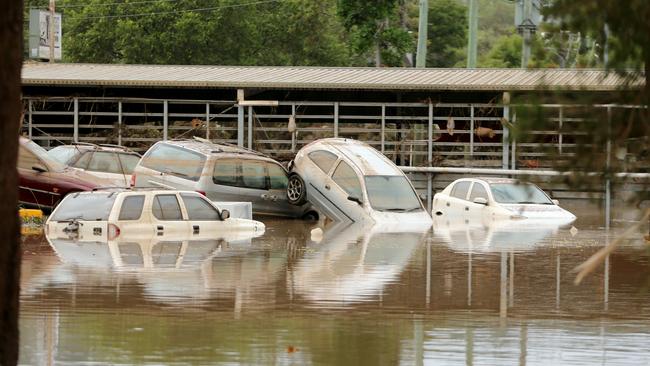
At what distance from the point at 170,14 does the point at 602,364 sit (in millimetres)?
58291

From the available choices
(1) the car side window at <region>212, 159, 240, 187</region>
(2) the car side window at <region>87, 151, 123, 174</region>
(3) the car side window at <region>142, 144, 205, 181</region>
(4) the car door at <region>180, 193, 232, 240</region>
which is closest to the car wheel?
(1) the car side window at <region>212, 159, 240, 187</region>

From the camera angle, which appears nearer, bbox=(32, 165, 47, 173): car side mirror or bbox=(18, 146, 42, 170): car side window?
bbox=(18, 146, 42, 170): car side window

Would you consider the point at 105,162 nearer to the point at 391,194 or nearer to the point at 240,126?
the point at 391,194

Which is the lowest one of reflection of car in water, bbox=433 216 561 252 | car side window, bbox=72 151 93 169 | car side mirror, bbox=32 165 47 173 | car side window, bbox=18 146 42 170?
reflection of car in water, bbox=433 216 561 252

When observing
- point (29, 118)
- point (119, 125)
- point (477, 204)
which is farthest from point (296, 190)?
point (29, 118)

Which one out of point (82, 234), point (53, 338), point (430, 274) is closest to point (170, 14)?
point (82, 234)

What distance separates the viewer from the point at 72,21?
71.4 meters

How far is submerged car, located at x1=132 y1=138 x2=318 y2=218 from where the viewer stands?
32.8 meters

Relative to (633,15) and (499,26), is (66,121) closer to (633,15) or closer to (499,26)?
(633,15)

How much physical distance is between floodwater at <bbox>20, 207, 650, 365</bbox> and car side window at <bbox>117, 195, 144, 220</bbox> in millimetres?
1348

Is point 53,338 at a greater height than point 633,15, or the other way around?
point 633,15

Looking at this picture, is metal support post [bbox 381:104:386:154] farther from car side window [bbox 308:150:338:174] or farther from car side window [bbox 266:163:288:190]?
car side window [bbox 266:163:288:190]

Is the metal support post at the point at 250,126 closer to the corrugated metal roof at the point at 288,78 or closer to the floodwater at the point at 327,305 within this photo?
the corrugated metal roof at the point at 288,78

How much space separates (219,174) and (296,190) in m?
2.05
